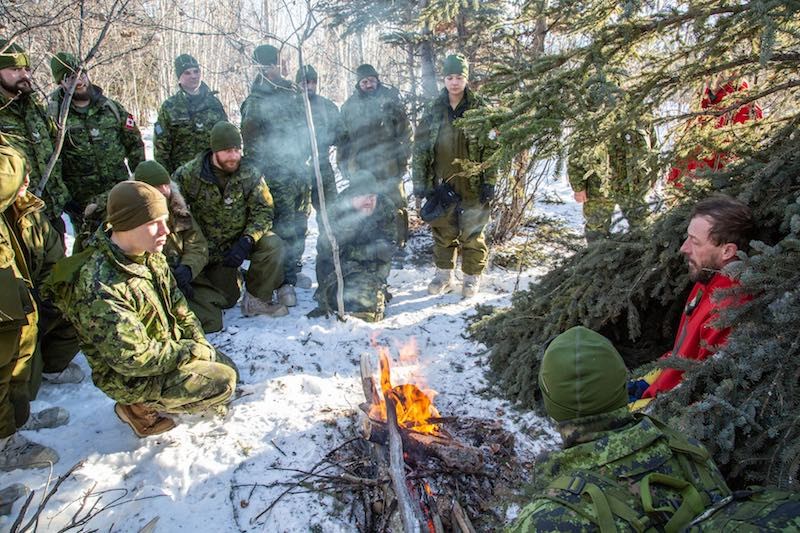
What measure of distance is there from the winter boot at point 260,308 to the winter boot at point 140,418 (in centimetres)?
205

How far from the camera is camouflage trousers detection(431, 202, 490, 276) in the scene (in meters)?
5.77

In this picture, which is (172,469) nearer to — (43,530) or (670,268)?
(43,530)

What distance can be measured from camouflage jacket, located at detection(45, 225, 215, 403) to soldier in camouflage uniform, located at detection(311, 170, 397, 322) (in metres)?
2.14

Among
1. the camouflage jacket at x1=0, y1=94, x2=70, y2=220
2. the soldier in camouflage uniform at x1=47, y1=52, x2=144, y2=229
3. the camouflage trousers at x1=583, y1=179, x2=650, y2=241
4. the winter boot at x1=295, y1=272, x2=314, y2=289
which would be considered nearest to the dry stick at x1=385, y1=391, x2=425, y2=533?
the camouflage trousers at x1=583, y1=179, x2=650, y2=241

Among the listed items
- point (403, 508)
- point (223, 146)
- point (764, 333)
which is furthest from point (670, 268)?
point (223, 146)

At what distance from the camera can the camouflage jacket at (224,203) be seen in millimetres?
4953

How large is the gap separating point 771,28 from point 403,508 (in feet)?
8.99

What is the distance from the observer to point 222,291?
5293mm

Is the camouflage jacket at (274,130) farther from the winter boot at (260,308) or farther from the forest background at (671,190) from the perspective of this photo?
the winter boot at (260,308)

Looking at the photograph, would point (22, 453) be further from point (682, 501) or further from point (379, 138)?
point (379, 138)

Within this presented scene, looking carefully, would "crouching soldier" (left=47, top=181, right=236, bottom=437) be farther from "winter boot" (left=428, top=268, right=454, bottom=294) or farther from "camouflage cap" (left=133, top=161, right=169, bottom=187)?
"winter boot" (left=428, top=268, right=454, bottom=294)

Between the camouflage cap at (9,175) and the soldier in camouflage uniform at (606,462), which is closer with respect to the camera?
the soldier in camouflage uniform at (606,462)

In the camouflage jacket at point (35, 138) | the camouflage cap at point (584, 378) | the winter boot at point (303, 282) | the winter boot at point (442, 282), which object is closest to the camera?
the camouflage cap at point (584, 378)

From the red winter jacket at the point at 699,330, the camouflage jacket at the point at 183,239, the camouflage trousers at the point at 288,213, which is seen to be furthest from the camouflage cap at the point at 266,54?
the red winter jacket at the point at 699,330
